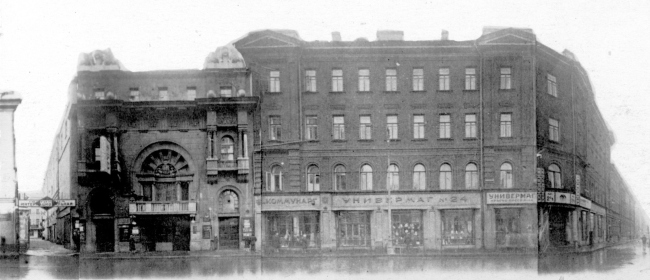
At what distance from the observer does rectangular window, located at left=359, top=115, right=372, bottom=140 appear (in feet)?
102

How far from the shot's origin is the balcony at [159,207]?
103ft

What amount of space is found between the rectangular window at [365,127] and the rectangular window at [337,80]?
1674 millimetres

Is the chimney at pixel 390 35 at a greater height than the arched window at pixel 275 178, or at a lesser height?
greater

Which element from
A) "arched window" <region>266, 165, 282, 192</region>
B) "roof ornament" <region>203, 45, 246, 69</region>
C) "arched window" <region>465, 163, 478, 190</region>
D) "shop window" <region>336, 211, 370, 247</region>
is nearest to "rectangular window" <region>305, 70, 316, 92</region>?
"roof ornament" <region>203, 45, 246, 69</region>

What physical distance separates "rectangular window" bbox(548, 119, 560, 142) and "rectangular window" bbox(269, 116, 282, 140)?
1271cm

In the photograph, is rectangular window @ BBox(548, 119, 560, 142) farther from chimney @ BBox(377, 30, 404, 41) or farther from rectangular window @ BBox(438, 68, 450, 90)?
chimney @ BBox(377, 30, 404, 41)

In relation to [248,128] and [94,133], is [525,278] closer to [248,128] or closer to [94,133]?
[248,128]

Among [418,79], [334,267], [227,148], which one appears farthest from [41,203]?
[418,79]

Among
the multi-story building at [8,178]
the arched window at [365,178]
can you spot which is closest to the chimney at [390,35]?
the arched window at [365,178]

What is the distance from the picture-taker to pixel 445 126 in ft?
105

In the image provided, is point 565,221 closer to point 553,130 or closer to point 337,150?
point 553,130

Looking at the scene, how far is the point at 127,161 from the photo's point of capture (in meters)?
31.0

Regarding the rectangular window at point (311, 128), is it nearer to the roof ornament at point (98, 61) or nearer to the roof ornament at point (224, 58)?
the roof ornament at point (224, 58)

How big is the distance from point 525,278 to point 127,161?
714 inches
